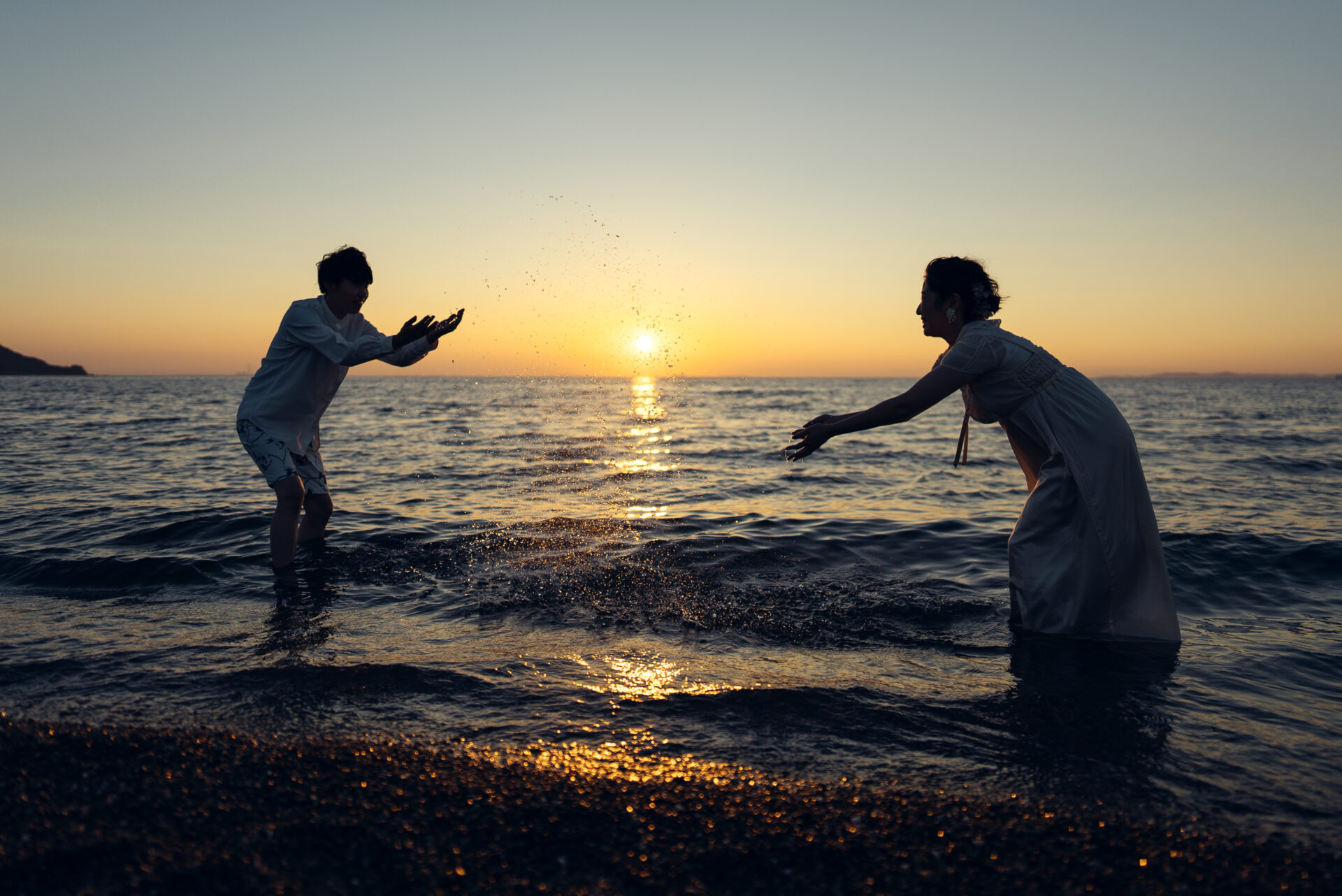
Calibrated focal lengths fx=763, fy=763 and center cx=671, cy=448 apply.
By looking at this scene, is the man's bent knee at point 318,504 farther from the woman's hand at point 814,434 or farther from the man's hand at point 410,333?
the woman's hand at point 814,434

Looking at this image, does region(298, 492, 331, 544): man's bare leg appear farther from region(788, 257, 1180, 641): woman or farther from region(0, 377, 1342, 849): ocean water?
region(788, 257, 1180, 641): woman

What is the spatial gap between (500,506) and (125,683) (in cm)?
599

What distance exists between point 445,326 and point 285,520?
1.97m

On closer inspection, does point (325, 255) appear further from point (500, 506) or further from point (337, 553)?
point (500, 506)

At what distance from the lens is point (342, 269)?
5.73 metres

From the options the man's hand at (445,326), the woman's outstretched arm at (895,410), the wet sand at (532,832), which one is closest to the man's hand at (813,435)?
the woman's outstretched arm at (895,410)

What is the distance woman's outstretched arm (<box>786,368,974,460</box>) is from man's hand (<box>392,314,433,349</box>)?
9.33ft

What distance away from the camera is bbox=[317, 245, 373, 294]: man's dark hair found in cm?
573

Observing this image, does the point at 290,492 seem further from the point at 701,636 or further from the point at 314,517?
the point at 701,636

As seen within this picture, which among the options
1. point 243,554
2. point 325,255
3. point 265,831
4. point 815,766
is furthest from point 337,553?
point 815,766

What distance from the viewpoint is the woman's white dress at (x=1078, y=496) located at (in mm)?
4133

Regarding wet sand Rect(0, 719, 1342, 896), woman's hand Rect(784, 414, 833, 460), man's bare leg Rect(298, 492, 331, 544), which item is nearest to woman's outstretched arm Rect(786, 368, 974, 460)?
woman's hand Rect(784, 414, 833, 460)

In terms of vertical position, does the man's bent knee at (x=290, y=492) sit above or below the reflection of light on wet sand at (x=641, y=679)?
above

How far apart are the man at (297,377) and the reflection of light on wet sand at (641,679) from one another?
2.87 meters
